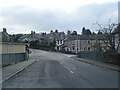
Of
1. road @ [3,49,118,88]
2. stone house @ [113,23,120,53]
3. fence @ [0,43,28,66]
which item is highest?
stone house @ [113,23,120,53]

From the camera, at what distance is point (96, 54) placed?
169 feet

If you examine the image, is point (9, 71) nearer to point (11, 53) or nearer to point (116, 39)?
point (11, 53)

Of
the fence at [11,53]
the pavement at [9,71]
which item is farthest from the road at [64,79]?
the fence at [11,53]

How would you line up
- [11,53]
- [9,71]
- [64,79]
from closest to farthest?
1. [64,79]
2. [9,71]
3. [11,53]

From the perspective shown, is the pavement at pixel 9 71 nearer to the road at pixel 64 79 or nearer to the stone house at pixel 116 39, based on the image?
the road at pixel 64 79

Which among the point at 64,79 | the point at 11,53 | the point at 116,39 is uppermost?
the point at 116,39

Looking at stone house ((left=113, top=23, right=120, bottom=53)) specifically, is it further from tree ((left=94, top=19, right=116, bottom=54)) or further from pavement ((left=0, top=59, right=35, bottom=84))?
pavement ((left=0, top=59, right=35, bottom=84))

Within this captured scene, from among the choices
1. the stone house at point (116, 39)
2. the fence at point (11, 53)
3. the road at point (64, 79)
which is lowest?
the road at point (64, 79)

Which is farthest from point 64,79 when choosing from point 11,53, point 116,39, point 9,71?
point 116,39

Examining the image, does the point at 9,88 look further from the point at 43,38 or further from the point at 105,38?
the point at 43,38

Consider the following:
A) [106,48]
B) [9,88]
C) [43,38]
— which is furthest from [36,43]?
[9,88]

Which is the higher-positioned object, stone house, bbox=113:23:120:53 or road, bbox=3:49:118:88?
stone house, bbox=113:23:120:53

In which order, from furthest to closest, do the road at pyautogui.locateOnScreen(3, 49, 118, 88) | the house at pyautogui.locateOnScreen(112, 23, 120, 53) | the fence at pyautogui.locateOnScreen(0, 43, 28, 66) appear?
the house at pyautogui.locateOnScreen(112, 23, 120, 53) → the fence at pyautogui.locateOnScreen(0, 43, 28, 66) → the road at pyautogui.locateOnScreen(3, 49, 118, 88)

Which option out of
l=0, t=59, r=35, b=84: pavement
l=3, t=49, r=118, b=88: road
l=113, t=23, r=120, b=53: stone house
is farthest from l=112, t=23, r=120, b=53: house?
l=0, t=59, r=35, b=84: pavement
